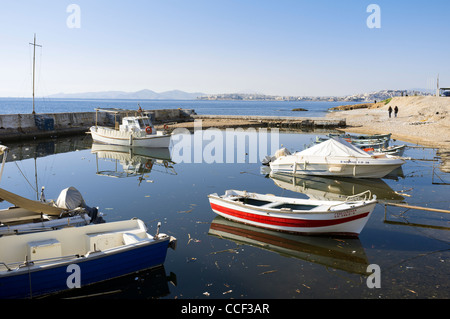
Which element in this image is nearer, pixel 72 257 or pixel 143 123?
pixel 72 257

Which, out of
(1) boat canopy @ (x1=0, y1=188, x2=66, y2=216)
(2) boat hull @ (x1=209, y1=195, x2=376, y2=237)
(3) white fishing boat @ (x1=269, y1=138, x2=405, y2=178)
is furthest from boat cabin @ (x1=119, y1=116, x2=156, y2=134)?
(1) boat canopy @ (x1=0, y1=188, x2=66, y2=216)

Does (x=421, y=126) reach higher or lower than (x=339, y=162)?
higher

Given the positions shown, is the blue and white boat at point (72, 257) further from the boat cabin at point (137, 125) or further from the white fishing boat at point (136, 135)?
the boat cabin at point (137, 125)

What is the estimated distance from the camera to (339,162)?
20.4 metres

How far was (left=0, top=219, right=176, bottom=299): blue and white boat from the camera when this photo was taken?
776 cm

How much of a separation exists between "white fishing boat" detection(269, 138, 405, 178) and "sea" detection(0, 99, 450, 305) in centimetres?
60

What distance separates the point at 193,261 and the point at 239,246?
1765 mm

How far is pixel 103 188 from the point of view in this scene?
1833 cm

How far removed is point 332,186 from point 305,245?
9.01m

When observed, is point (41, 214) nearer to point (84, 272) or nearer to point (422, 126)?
point (84, 272)

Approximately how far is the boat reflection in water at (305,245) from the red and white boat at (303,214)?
0.77 feet

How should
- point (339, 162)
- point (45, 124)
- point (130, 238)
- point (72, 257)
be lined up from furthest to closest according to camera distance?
point (45, 124)
point (339, 162)
point (130, 238)
point (72, 257)

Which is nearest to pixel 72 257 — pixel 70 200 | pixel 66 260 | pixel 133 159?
pixel 66 260

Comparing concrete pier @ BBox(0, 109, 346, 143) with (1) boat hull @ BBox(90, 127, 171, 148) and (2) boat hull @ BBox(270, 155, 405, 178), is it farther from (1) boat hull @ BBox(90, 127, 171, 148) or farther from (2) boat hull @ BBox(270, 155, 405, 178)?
(2) boat hull @ BBox(270, 155, 405, 178)
